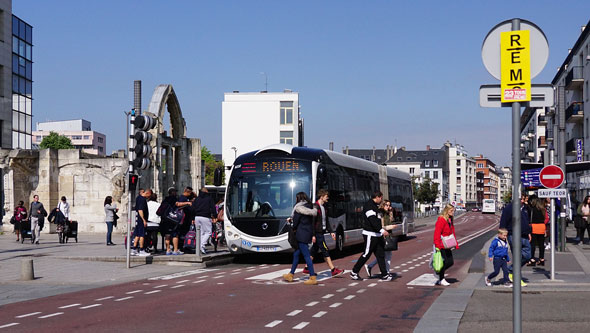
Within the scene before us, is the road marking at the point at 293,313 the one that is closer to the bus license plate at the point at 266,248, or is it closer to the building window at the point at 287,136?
the bus license plate at the point at 266,248

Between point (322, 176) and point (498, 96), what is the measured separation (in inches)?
530

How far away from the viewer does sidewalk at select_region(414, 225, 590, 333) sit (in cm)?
867

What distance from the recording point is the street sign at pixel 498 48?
6.20m

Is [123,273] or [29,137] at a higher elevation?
[29,137]

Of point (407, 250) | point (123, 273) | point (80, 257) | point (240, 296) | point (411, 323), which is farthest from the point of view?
point (407, 250)

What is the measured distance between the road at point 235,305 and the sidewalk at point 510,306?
0.37m

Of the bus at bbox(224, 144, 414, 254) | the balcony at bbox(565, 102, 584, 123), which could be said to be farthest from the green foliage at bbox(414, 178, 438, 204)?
the bus at bbox(224, 144, 414, 254)

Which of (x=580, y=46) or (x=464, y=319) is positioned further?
(x=580, y=46)

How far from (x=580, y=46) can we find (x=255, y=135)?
48.4 meters

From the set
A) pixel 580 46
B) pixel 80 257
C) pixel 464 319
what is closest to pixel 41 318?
pixel 464 319

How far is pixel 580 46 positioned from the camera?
5841cm

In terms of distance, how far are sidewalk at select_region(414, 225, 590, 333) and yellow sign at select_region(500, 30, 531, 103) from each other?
3.35 meters

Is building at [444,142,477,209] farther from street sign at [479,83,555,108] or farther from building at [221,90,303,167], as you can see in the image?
street sign at [479,83,555,108]

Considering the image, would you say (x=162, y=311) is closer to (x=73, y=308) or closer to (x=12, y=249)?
(x=73, y=308)
